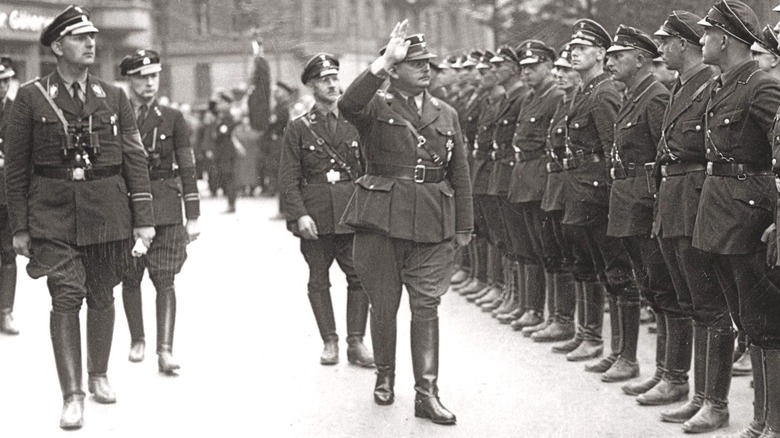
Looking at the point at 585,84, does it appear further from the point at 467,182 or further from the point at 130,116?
the point at 130,116

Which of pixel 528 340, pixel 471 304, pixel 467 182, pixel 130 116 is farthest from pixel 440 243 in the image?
pixel 471 304

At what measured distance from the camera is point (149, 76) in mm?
9242

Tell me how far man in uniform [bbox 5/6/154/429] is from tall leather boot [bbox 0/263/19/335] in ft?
11.4

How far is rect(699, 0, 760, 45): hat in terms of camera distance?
651cm

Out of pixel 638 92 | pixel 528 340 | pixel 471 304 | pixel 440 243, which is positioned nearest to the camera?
pixel 440 243

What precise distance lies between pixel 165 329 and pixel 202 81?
3801 cm

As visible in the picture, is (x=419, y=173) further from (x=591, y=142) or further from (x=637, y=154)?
(x=591, y=142)

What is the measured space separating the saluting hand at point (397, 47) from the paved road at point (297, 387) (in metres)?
2.07

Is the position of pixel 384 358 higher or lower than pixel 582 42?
lower

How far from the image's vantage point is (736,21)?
6504 mm

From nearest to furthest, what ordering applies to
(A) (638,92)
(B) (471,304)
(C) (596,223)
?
(A) (638,92)
(C) (596,223)
(B) (471,304)

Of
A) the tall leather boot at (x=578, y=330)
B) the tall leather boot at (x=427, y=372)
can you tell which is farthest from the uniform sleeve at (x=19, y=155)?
the tall leather boot at (x=578, y=330)

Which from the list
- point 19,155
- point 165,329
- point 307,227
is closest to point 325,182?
point 307,227

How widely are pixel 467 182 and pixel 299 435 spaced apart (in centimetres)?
192
